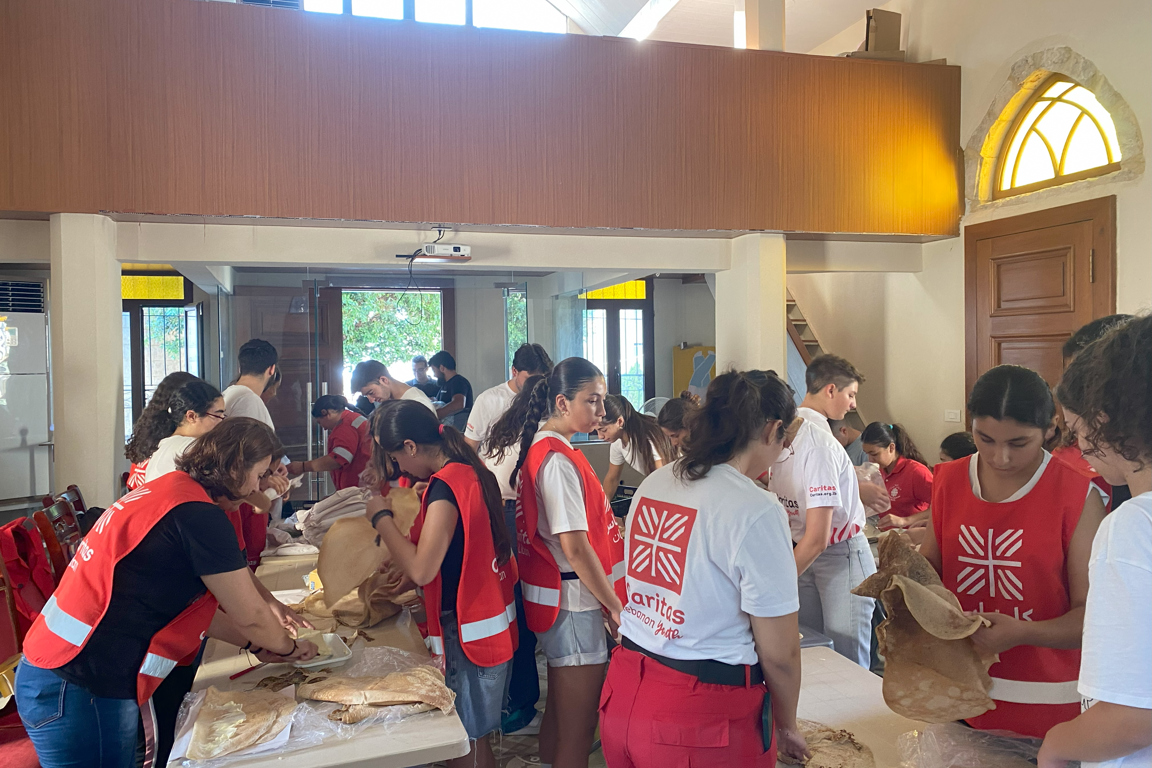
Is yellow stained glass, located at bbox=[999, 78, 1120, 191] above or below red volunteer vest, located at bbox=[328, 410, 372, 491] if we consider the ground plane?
above

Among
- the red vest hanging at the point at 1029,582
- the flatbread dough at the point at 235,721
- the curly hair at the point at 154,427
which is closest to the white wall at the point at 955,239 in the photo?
the red vest hanging at the point at 1029,582

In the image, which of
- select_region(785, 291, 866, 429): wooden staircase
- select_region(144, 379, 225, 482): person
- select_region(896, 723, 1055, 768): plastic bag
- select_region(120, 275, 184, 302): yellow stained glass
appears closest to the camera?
select_region(896, 723, 1055, 768): plastic bag

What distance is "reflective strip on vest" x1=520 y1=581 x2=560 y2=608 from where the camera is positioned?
244 cm

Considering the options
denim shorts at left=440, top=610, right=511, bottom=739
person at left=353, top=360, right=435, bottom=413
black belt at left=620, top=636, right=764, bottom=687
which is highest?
person at left=353, top=360, right=435, bottom=413

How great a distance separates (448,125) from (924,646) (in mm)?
3672

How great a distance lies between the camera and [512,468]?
341cm

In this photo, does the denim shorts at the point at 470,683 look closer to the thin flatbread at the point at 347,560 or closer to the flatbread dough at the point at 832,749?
the thin flatbread at the point at 347,560

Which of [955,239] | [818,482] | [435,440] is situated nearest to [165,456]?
[435,440]

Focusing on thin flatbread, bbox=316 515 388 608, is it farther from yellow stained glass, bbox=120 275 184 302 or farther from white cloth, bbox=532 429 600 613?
yellow stained glass, bbox=120 275 184 302

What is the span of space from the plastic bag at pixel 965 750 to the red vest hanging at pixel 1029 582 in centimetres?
3

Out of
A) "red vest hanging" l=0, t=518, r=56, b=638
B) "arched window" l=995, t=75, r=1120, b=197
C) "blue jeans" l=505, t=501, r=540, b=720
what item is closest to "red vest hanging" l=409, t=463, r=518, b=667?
"blue jeans" l=505, t=501, r=540, b=720

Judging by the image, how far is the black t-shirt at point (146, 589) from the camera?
1739 mm

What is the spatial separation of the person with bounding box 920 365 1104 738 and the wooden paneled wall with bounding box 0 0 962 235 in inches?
125

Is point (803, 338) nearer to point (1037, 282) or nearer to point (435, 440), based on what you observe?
point (1037, 282)
